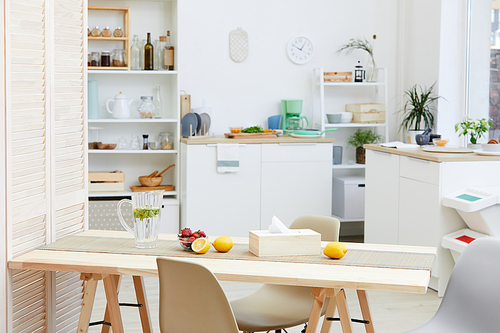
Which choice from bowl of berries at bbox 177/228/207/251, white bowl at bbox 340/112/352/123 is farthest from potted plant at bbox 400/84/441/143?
bowl of berries at bbox 177/228/207/251

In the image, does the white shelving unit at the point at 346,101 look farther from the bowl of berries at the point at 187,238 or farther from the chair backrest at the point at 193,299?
the chair backrest at the point at 193,299

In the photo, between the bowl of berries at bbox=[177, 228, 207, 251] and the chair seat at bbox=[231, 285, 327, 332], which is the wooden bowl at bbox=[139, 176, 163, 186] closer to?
the chair seat at bbox=[231, 285, 327, 332]

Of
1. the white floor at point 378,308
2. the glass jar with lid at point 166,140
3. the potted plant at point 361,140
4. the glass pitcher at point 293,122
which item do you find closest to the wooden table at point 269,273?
the white floor at point 378,308

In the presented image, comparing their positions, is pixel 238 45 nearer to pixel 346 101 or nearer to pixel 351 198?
pixel 346 101

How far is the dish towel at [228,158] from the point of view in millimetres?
4646

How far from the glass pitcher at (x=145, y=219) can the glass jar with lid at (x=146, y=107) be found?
9.22ft

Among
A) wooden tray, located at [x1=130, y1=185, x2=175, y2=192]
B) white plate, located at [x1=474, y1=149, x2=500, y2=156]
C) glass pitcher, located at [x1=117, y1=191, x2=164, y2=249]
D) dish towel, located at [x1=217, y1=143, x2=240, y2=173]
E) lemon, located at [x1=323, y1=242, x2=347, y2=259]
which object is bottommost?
wooden tray, located at [x1=130, y1=185, x2=175, y2=192]

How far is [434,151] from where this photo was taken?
12.7ft

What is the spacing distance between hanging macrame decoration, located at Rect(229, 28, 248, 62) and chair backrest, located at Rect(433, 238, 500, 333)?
138 inches

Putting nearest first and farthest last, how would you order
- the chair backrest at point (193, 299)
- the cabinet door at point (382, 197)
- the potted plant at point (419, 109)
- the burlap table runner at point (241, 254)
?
the chair backrest at point (193, 299) → the burlap table runner at point (241, 254) → the cabinet door at point (382, 197) → the potted plant at point (419, 109)

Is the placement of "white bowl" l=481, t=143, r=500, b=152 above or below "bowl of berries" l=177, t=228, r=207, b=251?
above

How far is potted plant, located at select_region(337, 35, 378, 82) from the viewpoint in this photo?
535cm

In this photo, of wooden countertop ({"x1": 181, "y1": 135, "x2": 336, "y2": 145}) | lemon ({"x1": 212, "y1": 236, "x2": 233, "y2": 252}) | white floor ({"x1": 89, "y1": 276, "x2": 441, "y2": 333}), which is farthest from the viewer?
wooden countertop ({"x1": 181, "y1": 135, "x2": 336, "y2": 145})

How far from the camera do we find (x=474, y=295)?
2.03 metres
